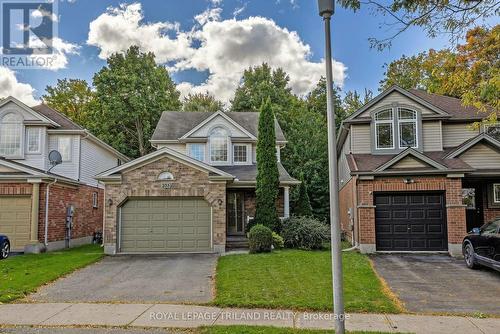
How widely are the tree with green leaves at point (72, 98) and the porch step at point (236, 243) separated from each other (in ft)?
75.5

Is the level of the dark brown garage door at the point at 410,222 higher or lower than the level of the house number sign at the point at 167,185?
lower

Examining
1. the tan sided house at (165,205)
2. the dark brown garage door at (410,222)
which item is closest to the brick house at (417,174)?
the dark brown garage door at (410,222)

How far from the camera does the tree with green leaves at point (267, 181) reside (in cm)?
1617

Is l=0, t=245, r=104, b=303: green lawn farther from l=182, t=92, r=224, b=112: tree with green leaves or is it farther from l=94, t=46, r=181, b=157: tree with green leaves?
l=182, t=92, r=224, b=112: tree with green leaves

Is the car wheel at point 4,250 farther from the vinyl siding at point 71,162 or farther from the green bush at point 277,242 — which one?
the green bush at point 277,242

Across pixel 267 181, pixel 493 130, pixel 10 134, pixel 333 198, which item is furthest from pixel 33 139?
pixel 493 130

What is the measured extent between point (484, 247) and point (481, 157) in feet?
22.7

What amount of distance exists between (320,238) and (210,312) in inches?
361

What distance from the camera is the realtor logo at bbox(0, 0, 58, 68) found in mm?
14156

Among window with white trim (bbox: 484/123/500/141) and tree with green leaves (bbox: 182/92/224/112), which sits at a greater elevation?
tree with green leaves (bbox: 182/92/224/112)

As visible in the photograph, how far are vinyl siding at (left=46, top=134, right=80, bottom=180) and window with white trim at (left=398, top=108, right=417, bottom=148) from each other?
16070 millimetres

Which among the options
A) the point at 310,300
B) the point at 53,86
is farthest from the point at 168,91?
the point at 310,300

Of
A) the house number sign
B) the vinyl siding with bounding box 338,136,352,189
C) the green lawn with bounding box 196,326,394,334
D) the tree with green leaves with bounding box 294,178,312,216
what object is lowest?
the green lawn with bounding box 196,326,394,334

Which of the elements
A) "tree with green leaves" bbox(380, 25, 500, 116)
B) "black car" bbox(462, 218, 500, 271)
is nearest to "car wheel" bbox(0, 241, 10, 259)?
"tree with green leaves" bbox(380, 25, 500, 116)
